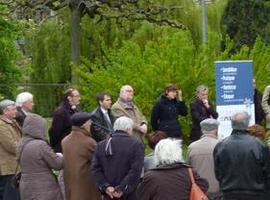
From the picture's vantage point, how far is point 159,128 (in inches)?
576

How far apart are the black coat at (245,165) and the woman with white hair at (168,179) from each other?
1.04 metres

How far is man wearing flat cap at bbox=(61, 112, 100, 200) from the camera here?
1030 centimetres

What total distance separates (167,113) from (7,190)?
422 centimetres

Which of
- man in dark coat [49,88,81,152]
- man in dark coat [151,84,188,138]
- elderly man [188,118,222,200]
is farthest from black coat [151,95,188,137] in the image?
elderly man [188,118,222,200]

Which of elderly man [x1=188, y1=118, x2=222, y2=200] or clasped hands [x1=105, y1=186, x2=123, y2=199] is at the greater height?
elderly man [x1=188, y1=118, x2=222, y2=200]

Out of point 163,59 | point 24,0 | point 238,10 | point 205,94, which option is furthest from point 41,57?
point 205,94

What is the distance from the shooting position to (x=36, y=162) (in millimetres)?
10117

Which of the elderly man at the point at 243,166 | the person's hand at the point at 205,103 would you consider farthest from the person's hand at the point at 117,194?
the person's hand at the point at 205,103

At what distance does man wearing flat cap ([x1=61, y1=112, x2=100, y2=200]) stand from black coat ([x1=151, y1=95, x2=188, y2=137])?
4.21 meters

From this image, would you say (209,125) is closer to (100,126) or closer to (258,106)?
(100,126)

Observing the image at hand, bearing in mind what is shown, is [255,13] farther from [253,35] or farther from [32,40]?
[32,40]

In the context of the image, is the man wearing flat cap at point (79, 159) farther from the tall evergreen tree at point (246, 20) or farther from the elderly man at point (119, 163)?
the tall evergreen tree at point (246, 20)

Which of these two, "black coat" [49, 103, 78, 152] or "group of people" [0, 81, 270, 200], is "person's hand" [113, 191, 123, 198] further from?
"black coat" [49, 103, 78, 152]

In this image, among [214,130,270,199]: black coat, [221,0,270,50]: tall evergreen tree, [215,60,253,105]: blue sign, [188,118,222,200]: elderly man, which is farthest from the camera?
[221,0,270,50]: tall evergreen tree
